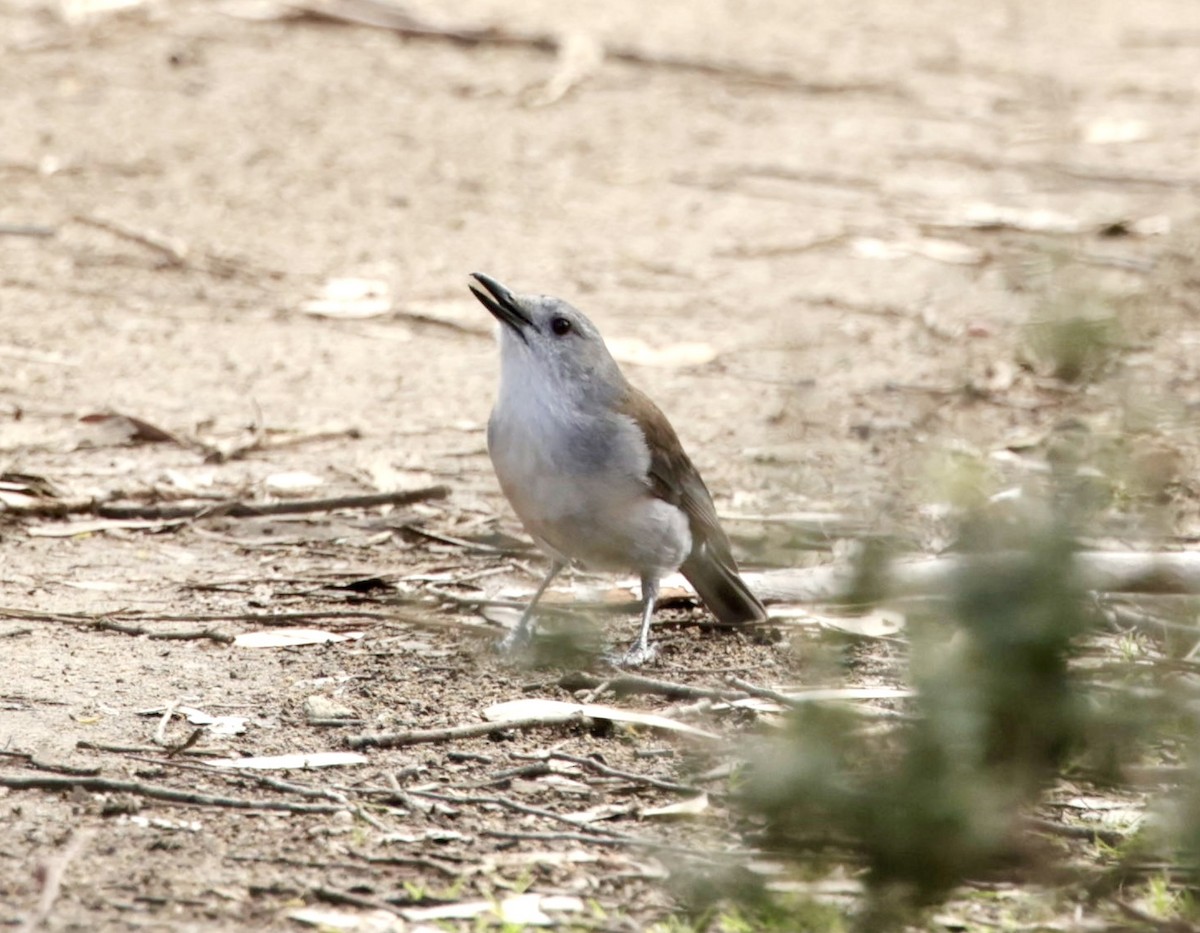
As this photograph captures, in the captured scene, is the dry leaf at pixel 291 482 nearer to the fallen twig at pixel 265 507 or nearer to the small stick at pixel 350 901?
the fallen twig at pixel 265 507

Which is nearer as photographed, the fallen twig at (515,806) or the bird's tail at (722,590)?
the fallen twig at (515,806)

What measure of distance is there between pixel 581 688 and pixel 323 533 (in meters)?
1.67

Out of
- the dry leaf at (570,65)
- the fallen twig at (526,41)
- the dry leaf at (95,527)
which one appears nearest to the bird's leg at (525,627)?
the dry leaf at (95,527)

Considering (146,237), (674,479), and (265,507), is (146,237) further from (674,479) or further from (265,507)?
(674,479)

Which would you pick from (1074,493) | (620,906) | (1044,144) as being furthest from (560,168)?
(1074,493)

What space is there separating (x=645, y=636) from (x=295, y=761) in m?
1.47

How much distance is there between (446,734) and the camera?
15.1 feet

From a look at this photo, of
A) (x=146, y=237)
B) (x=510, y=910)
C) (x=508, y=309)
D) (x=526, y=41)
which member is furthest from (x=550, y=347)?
(x=526, y=41)

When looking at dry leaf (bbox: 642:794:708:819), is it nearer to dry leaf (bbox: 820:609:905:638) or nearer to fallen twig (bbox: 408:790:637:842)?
fallen twig (bbox: 408:790:637:842)

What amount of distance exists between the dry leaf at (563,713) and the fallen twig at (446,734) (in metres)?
0.01

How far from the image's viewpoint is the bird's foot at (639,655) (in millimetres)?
5305

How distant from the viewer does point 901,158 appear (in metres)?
12.3

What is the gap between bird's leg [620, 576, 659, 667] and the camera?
211 inches

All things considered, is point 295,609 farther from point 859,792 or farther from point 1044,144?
point 1044,144
